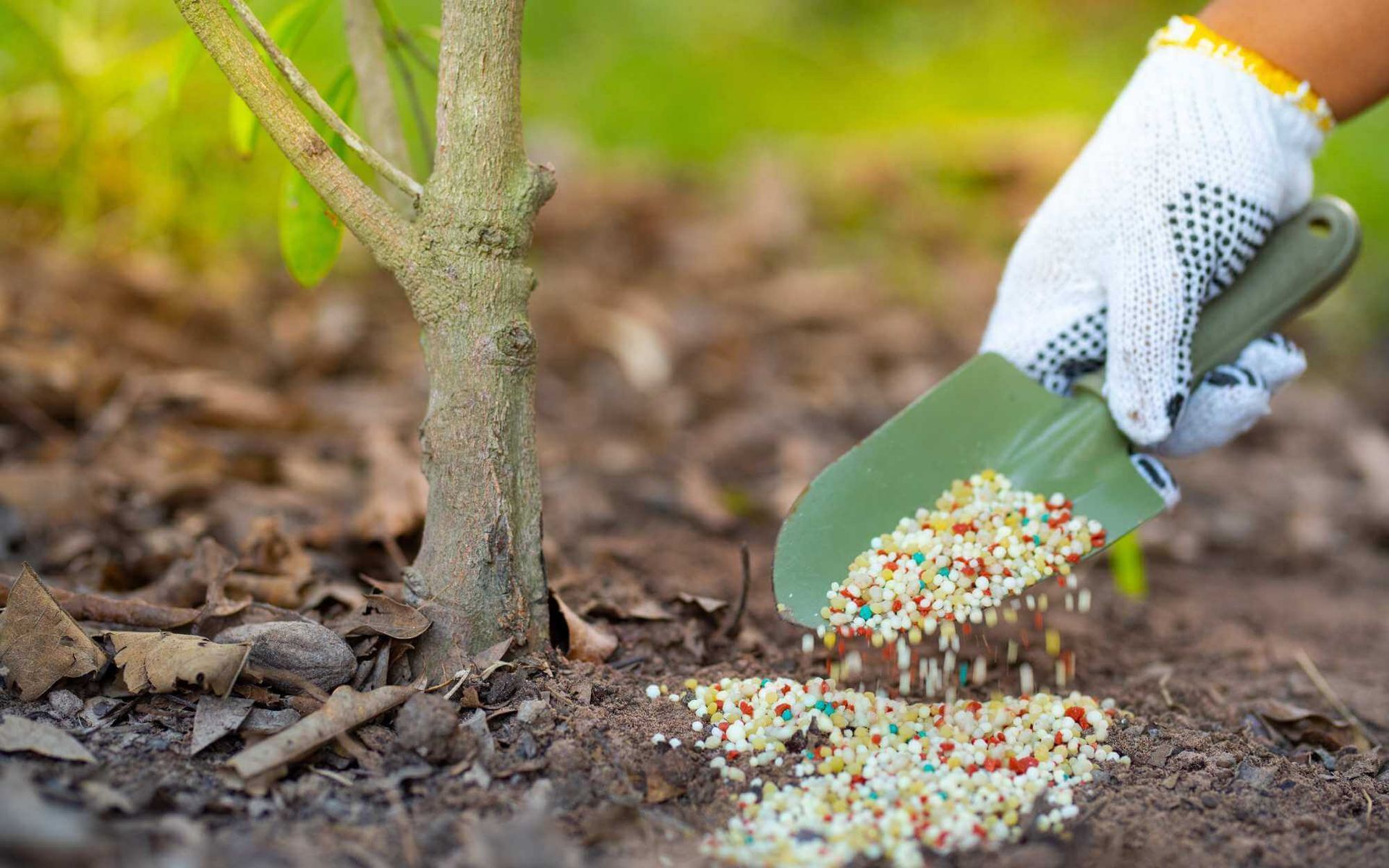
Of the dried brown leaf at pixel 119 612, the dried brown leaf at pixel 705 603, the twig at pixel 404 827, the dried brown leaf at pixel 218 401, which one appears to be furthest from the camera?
the dried brown leaf at pixel 218 401

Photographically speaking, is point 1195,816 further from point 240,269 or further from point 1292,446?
point 240,269

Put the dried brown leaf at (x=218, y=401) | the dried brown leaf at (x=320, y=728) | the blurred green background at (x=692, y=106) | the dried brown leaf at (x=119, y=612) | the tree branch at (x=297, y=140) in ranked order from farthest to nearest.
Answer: the blurred green background at (x=692, y=106)
the dried brown leaf at (x=218, y=401)
the dried brown leaf at (x=119, y=612)
the tree branch at (x=297, y=140)
the dried brown leaf at (x=320, y=728)

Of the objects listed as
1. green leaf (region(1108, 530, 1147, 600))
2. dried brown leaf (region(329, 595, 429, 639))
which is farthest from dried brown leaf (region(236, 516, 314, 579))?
green leaf (region(1108, 530, 1147, 600))

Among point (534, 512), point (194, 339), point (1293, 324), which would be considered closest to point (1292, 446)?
point (1293, 324)

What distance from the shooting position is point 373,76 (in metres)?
1.51

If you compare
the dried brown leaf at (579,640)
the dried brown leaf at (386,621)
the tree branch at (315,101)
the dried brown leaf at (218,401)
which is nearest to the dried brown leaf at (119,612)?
the dried brown leaf at (386,621)

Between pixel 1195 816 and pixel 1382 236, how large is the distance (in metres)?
3.75

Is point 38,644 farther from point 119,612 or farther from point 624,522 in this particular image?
point 624,522

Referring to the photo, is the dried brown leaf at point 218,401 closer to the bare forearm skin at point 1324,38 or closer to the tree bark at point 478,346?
the tree bark at point 478,346

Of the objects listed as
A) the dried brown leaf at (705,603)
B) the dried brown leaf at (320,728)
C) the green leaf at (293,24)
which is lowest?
the dried brown leaf at (320,728)

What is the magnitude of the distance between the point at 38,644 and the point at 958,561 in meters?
1.12

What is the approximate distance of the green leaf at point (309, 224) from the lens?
1.50 meters

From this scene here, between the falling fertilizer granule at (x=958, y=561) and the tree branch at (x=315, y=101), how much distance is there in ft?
2.46

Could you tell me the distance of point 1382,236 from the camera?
4.12 metres
